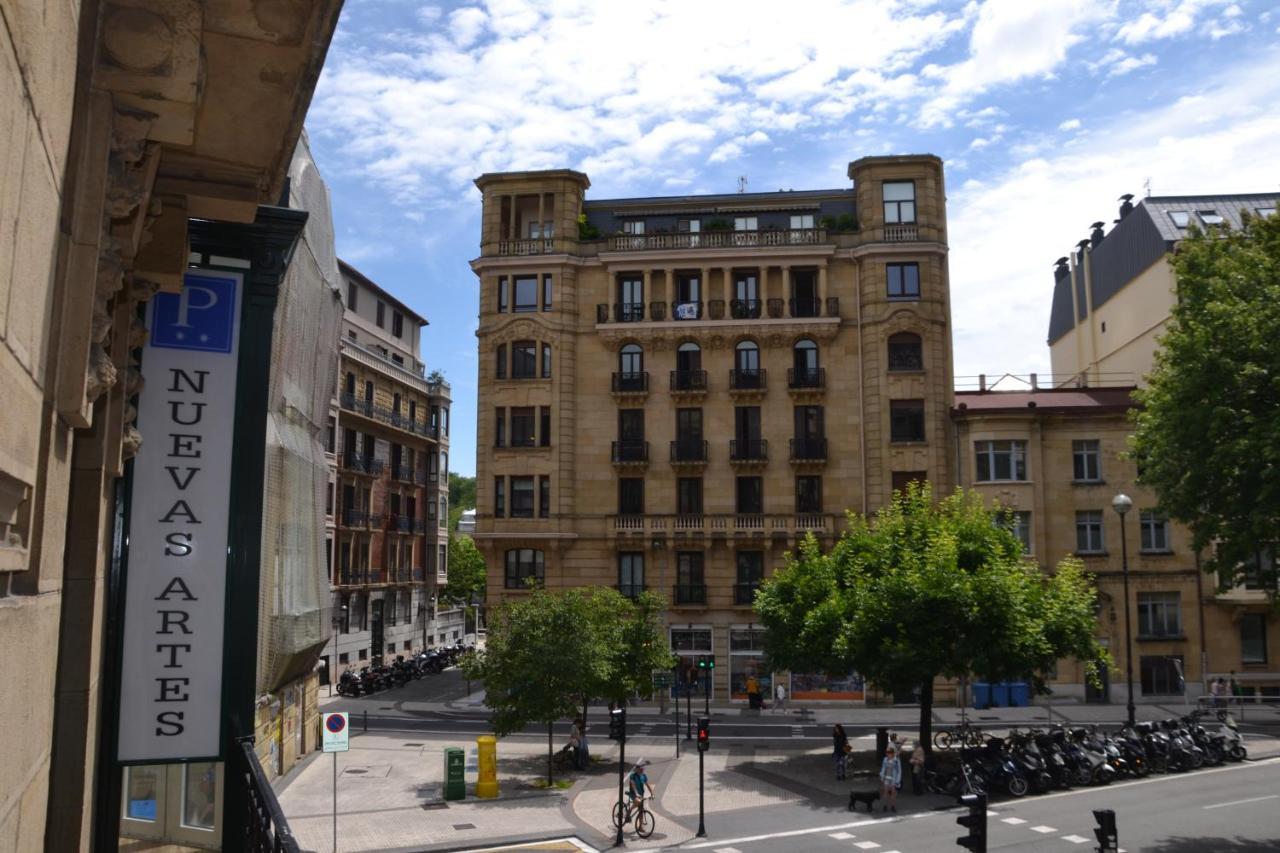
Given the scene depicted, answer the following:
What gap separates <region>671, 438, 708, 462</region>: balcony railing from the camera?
1732 inches

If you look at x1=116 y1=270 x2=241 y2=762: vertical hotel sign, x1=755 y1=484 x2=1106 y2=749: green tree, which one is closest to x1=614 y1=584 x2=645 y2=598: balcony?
x1=755 y1=484 x2=1106 y2=749: green tree

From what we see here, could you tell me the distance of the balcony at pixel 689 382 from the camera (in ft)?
146

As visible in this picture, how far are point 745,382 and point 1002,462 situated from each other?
1184 cm

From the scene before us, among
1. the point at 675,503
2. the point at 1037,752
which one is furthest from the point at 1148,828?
the point at 675,503

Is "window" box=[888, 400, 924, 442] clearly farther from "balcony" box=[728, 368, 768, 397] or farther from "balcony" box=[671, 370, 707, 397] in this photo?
"balcony" box=[671, 370, 707, 397]

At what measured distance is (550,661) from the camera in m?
26.0

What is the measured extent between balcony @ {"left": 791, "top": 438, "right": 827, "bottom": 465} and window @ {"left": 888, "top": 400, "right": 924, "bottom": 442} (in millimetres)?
3011

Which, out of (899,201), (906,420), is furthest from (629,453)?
(899,201)

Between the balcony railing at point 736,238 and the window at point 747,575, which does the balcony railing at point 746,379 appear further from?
the window at point 747,575

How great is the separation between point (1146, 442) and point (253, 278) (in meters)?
25.5

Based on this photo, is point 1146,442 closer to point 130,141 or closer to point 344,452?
point 130,141

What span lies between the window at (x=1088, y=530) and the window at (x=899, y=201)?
15342 millimetres

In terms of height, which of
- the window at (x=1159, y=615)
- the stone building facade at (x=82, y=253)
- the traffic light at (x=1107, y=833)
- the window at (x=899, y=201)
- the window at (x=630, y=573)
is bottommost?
the traffic light at (x=1107, y=833)

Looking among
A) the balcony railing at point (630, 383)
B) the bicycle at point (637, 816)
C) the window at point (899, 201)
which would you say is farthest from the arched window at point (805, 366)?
the bicycle at point (637, 816)
